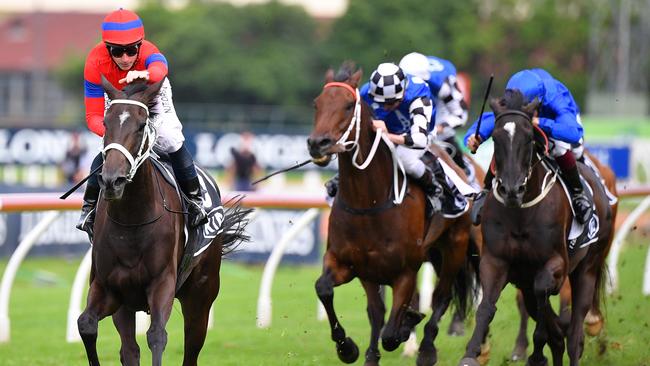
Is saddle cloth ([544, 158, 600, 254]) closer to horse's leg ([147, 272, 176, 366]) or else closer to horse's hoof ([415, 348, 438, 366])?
horse's hoof ([415, 348, 438, 366])

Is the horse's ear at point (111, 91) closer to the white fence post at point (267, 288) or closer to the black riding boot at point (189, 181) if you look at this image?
the black riding boot at point (189, 181)

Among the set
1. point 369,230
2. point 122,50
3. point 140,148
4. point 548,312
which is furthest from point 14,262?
point 548,312

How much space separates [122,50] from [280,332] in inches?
176

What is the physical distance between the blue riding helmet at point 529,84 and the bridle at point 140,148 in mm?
2328

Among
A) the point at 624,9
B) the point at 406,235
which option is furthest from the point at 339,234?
the point at 624,9

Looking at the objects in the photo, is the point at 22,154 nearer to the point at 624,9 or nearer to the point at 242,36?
the point at 624,9

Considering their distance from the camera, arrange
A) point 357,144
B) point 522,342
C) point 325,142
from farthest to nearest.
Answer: point 522,342
point 357,144
point 325,142

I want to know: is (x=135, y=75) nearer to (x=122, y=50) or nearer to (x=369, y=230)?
(x=122, y=50)

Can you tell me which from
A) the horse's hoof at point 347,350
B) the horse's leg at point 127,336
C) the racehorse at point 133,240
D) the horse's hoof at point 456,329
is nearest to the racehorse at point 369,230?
the horse's hoof at point 347,350

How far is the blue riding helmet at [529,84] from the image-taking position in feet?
23.4

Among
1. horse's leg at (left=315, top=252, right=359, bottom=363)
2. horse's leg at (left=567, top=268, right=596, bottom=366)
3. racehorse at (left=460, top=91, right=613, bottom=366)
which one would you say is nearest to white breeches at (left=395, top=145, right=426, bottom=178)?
racehorse at (left=460, top=91, right=613, bottom=366)

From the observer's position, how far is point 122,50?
598 cm

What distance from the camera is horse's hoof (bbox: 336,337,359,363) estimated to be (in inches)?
294

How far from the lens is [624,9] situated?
32.0 metres
